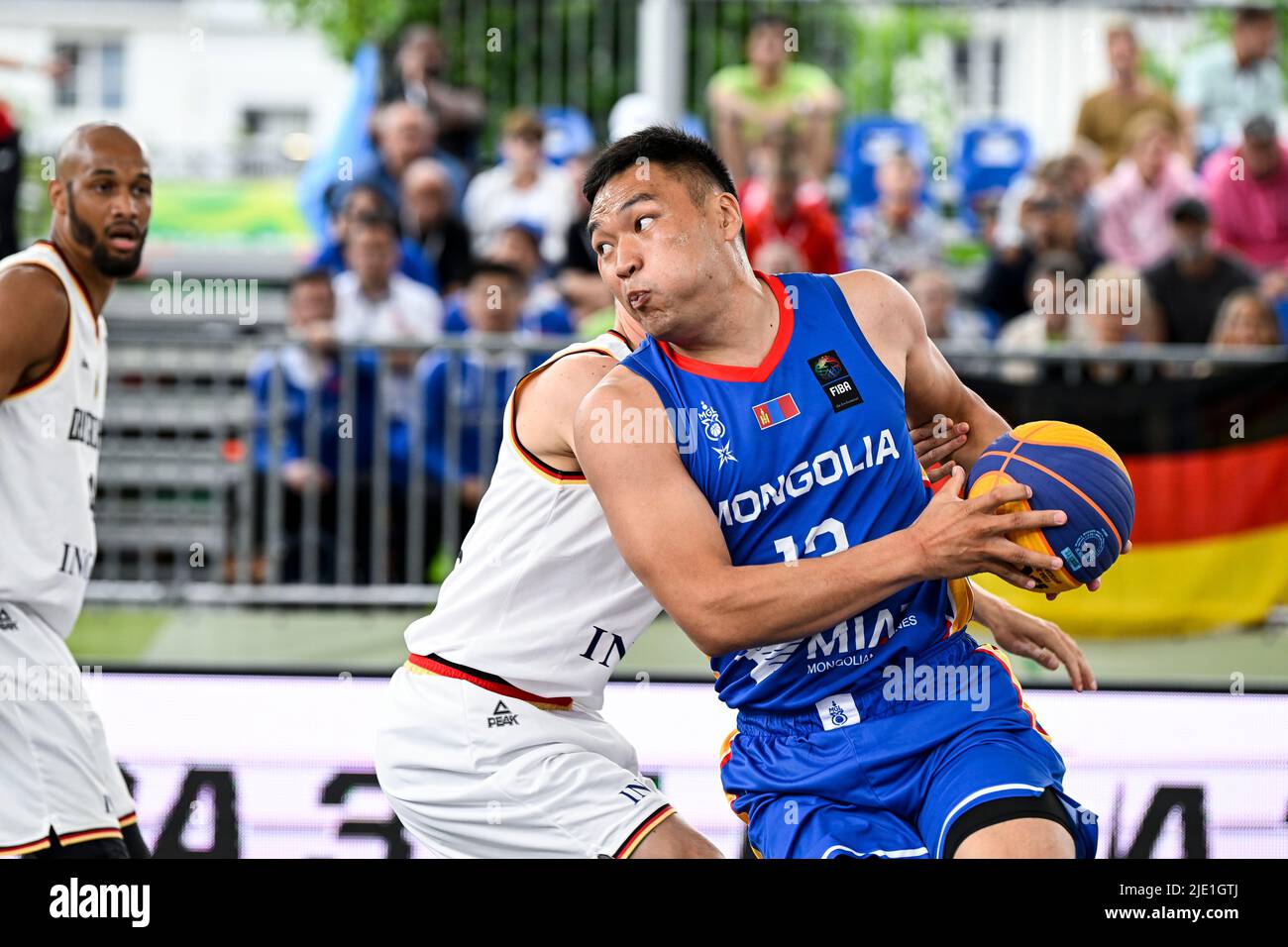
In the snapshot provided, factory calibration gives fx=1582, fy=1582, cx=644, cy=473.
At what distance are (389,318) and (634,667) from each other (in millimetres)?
2704

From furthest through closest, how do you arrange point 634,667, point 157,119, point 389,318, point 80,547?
1. point 157,119
2. point 389,318
3. point 634,667
4. point 80,547

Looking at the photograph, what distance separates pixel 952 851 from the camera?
3.17 meters

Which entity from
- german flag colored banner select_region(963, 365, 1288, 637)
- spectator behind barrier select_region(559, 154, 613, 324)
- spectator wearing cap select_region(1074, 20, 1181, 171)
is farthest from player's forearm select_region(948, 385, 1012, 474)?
spectator wearing cap select_region(1074, 20, 1181, 171)

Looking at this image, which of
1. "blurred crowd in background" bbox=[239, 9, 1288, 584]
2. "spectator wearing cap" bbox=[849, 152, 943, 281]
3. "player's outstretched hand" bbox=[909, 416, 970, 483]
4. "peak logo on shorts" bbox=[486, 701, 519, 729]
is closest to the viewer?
"peak logo on shorts" bbox=[486, 701, 519, 729]

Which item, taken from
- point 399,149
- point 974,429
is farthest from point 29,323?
point 399,149

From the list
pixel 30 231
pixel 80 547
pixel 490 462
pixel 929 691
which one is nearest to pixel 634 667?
pixel 490 462

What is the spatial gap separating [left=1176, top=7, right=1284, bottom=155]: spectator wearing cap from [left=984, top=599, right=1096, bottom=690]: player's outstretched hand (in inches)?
365

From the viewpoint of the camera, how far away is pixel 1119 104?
12219 millimetres

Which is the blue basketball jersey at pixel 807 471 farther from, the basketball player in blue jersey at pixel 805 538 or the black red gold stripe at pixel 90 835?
the black red gold stripe at pixel 90 835

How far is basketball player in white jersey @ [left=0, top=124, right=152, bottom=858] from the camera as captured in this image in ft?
13.8

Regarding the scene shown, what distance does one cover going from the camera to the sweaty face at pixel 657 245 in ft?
11.3

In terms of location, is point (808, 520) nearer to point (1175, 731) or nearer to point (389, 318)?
point (1175, 731)

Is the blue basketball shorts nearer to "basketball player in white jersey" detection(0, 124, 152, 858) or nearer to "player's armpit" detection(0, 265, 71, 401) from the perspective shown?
"basketball player in white jersey" detection(0, 124, 152, 858)

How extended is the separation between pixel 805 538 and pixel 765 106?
865 cm
